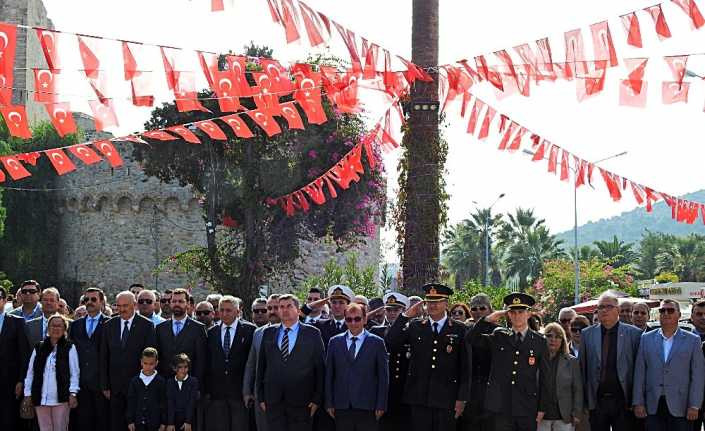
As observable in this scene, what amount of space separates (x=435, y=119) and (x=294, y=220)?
13.1 meters

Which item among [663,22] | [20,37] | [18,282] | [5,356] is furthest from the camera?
[20,37]

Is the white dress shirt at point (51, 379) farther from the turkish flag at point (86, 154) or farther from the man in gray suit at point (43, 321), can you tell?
the turkish flag at point (86, 154)

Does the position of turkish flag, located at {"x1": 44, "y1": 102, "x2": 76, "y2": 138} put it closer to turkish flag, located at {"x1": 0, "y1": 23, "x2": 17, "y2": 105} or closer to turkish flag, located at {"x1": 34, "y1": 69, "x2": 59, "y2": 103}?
turkish flag, located at {"x1": 34, "y1": 69, "x2": 59, "y2": 103}

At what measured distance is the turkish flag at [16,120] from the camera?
1110cm

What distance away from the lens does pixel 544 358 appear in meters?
8.73

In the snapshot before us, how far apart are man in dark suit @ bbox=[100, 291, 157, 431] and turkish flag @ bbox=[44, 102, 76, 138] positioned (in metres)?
2.30

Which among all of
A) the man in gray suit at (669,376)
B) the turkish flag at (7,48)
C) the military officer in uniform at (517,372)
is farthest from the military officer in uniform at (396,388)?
the turkish flag at (7,48)

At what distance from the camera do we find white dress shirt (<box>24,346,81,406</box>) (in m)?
9.81

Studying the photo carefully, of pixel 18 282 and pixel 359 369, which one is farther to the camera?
pixel 18 282

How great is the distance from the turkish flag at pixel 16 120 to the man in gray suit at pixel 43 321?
5.98 ft

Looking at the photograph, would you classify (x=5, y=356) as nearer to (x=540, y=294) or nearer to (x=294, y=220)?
(x=294, y=220)

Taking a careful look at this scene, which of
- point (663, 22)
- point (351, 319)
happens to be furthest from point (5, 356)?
point (663, 22)

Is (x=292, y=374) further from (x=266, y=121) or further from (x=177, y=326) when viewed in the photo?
(x=266, y=121)

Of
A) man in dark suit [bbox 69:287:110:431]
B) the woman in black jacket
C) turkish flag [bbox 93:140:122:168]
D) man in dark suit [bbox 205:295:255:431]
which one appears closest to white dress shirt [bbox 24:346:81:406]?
the woman in black jacket
